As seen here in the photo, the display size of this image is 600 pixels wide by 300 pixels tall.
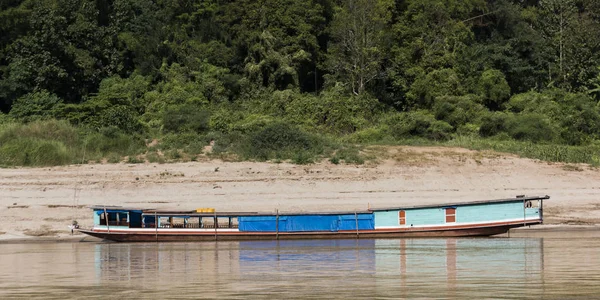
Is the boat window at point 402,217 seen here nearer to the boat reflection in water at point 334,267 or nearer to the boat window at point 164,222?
the boat reflection in water at point 334,267

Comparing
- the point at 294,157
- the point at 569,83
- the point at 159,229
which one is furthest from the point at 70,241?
the point at 569,83

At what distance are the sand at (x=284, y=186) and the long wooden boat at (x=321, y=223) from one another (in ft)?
5.70

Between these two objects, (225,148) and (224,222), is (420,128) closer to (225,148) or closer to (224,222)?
(225,148)

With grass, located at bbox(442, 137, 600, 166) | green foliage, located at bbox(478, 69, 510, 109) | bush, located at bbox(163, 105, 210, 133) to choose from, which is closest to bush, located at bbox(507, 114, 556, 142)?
grass, located at bbox(442, 137, 600, 166)

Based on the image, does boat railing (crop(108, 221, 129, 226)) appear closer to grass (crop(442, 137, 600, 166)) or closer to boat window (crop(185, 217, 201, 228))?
boat window (crop(185, 217, 201, 228))

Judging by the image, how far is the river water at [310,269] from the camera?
19328 mm

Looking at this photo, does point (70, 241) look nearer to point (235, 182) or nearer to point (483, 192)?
point (235, 182)

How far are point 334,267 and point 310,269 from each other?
0.70 m

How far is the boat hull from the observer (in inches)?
1223

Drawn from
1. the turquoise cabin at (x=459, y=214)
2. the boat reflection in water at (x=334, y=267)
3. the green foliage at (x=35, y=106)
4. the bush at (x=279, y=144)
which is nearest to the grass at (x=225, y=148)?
the bush at (x=279, y=144)

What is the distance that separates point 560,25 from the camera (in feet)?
190

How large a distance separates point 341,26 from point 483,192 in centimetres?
2108

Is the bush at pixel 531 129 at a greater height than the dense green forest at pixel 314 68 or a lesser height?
lesser

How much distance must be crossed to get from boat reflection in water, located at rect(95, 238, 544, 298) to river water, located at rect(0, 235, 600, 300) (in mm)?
26
